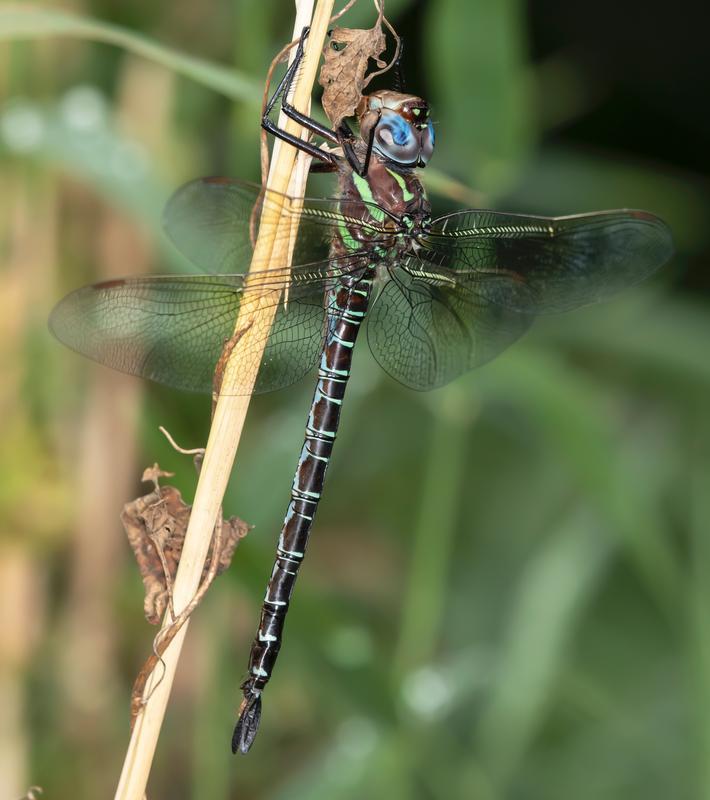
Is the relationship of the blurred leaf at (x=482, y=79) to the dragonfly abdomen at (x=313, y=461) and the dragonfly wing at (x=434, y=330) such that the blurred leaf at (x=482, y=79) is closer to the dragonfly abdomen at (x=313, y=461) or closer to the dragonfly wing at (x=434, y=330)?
the dragonfly wing at (x=434, y=330)

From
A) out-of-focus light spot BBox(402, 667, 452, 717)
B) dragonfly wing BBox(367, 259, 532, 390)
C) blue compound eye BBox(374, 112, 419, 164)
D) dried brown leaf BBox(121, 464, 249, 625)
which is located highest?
blue compound eye BBox(374, 112, 419, 164)

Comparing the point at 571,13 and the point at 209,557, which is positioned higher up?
the point at 571,13

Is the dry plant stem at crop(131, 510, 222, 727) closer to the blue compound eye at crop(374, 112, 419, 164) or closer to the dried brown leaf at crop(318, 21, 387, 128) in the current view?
the dried brown leaf at crop(318, 21, 387, 128)

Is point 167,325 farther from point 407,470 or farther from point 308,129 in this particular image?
point 407,470

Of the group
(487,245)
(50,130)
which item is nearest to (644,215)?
(487,245)

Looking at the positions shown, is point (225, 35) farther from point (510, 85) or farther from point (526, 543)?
point (526, 543)

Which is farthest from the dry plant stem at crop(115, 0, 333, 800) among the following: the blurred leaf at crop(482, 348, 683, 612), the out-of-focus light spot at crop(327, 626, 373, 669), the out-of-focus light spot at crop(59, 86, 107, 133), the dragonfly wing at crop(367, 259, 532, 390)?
the blurred leaf at crop(482, 348, 683, 612)
